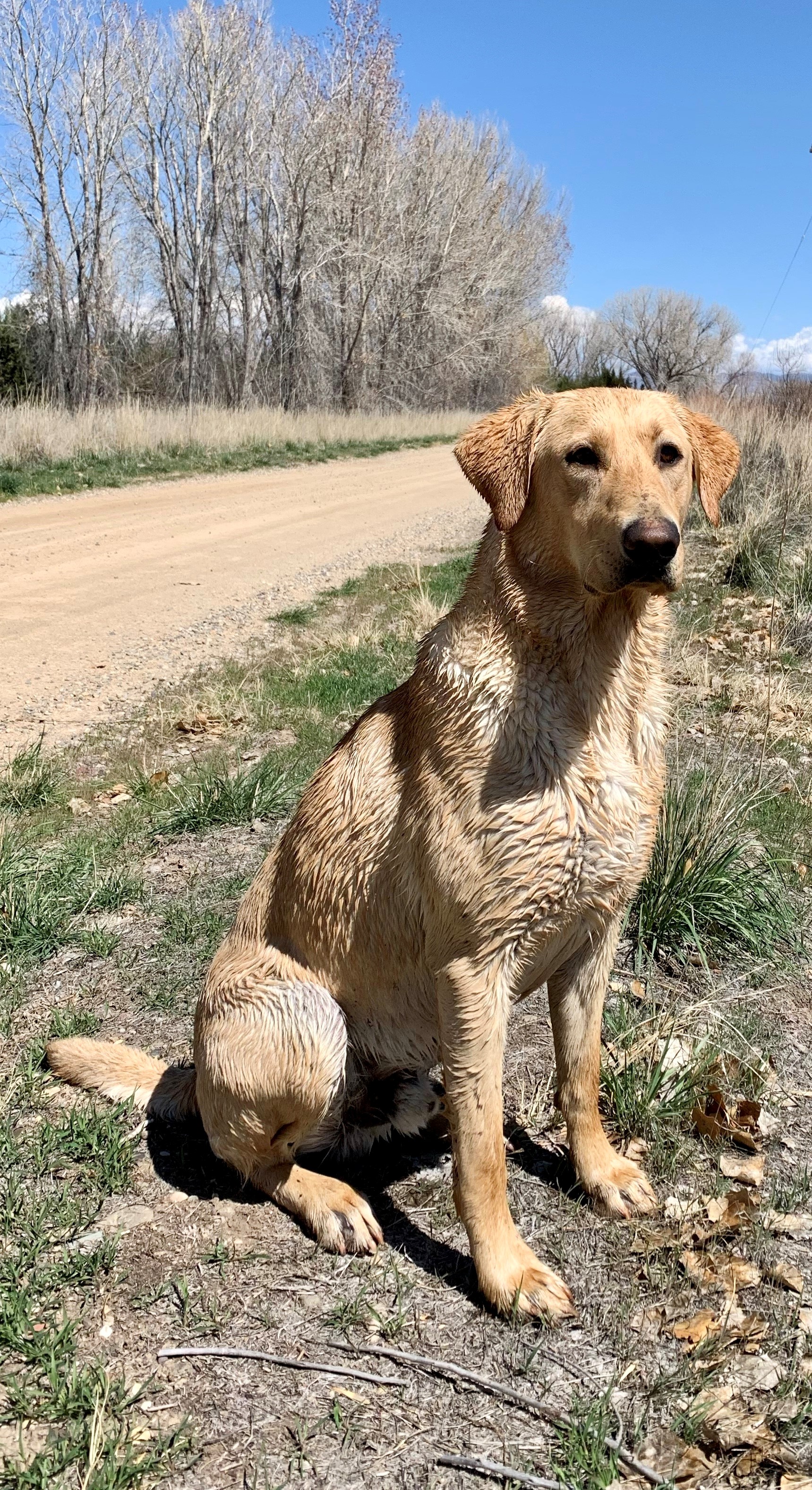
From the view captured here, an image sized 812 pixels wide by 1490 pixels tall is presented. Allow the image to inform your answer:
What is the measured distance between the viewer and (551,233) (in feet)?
158

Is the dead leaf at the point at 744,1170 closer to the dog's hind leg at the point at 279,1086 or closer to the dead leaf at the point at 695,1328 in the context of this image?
the dead leaf at the point at 695,1328

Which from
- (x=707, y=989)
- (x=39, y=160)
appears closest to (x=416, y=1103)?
(x=707, y=989)

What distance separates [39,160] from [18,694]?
78.5 ft

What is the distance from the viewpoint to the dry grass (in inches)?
573

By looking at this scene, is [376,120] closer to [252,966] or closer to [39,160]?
[39,160]

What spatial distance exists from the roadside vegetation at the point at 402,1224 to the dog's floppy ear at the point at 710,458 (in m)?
1.53

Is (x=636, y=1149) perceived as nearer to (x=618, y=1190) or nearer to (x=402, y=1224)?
(x=618, y=1190)

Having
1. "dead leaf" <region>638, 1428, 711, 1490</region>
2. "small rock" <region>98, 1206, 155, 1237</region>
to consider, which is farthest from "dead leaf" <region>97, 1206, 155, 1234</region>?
"dead leaf" <region>638, 1428, 711, 1490</region>

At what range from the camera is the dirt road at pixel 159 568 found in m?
6.55

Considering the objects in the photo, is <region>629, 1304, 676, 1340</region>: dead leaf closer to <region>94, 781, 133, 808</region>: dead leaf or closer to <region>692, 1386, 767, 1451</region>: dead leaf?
<region>692, 1386, 767, 1451</region>: dead leaf

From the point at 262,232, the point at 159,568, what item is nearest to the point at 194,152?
the point at 262,232

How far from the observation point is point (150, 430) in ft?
57.2

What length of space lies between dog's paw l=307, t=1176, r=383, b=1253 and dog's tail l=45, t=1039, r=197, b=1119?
51 centimetres

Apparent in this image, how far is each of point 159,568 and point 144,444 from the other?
8124 mm
